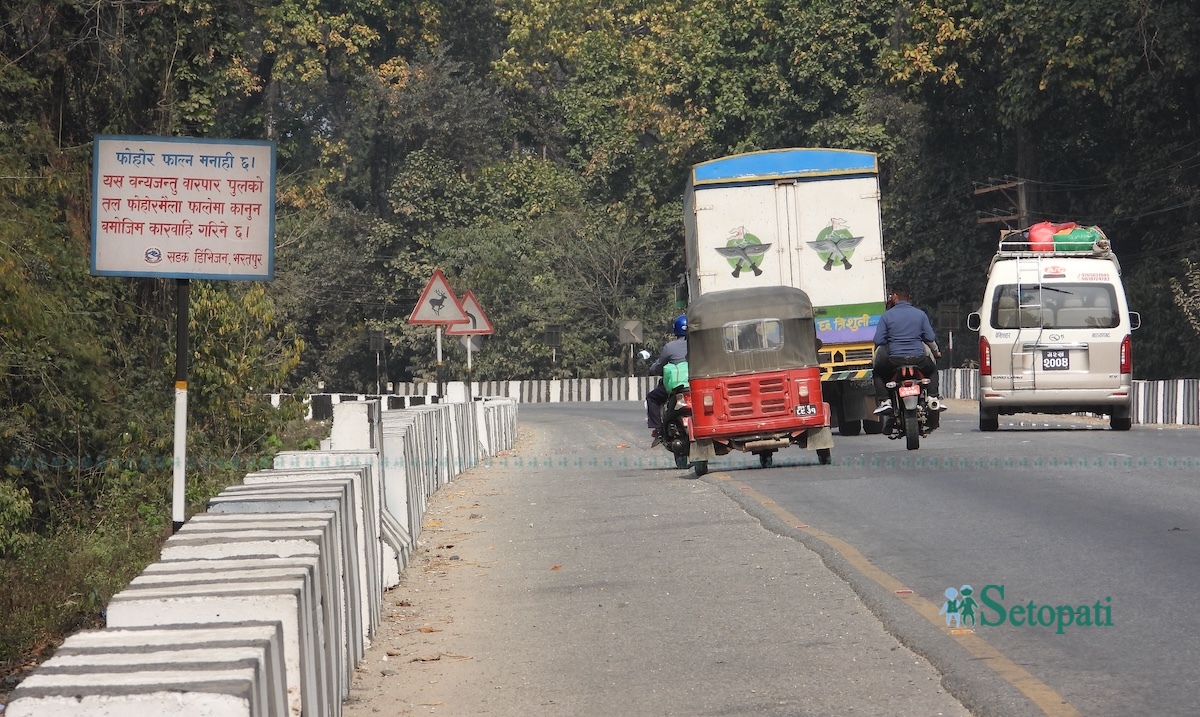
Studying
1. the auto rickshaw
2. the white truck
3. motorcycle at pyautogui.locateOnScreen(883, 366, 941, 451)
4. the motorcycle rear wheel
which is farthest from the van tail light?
the auto rickshaw

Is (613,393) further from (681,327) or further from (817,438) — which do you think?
(817,438)

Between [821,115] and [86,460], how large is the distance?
4581 centimetres

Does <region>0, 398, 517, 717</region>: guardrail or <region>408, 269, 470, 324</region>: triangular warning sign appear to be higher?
<region>408, 269, 470, 324</region>: triangular warning sign

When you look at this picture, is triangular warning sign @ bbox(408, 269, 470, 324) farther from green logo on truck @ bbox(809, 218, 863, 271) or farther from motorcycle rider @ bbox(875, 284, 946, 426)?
motorcycle rider @ bbox(875, 284, 946, 426)

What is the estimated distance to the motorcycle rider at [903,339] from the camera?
18.9 metres

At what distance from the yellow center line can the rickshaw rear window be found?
5.70 meters

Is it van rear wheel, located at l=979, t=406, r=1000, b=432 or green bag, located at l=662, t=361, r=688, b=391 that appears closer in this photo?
A: green bag, located at l=662, t=361, r=688, b=391

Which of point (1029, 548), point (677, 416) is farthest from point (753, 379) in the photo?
point (1029, 548)

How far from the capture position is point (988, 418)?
944 inches

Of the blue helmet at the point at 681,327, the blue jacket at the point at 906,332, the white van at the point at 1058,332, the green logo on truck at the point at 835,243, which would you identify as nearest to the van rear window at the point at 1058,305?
the white van at the point at 1058,332

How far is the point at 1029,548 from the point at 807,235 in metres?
13.8

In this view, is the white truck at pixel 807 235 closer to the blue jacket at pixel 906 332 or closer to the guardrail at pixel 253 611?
the blue jacket at pixel 906 332

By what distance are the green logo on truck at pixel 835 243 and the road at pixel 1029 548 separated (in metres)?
4.40

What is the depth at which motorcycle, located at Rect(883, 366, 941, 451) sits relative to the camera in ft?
62.2
